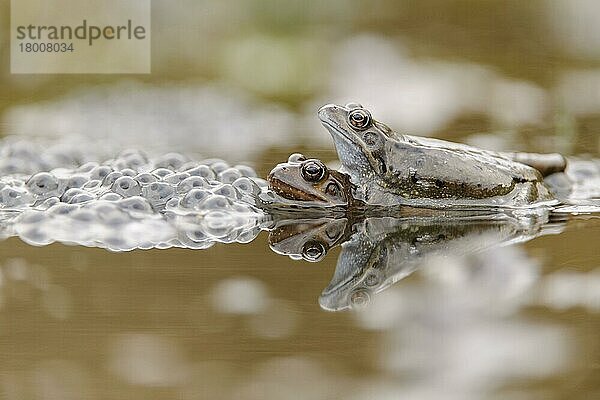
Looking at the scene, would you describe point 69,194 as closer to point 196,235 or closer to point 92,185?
point 92,185

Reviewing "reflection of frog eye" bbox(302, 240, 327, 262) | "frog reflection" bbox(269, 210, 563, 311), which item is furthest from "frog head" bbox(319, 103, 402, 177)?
"reflection of frog eye" bbox(302, 240, 327, 262)

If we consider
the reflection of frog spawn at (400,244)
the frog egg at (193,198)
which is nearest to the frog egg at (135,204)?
the frog egg at (193,198)

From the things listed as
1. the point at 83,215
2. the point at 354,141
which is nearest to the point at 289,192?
the point at 354,141

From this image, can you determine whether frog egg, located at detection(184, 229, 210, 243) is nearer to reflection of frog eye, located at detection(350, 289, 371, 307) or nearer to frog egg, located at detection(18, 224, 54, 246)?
frog egg, located at detection(18, 224, 54, 246)

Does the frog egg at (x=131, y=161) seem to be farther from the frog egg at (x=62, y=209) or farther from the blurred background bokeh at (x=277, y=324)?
the frog egg at (x=62, y=209)

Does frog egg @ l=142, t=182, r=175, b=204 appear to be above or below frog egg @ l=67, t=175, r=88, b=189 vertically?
above

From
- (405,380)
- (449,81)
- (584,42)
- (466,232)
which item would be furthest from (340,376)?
(584,42)

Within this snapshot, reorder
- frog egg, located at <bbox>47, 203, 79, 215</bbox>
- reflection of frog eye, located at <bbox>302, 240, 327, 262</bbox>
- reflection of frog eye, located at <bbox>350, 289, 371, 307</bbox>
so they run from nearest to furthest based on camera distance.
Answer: reflection of frog eye, located at <bbox>350, 289, 371, 307</bbox> < reflection of frog eye, located at <bbox>302, 240, 327, 262</bbox> < frog egg, located at <bbox>47, 203, 79, 215</bbox>
